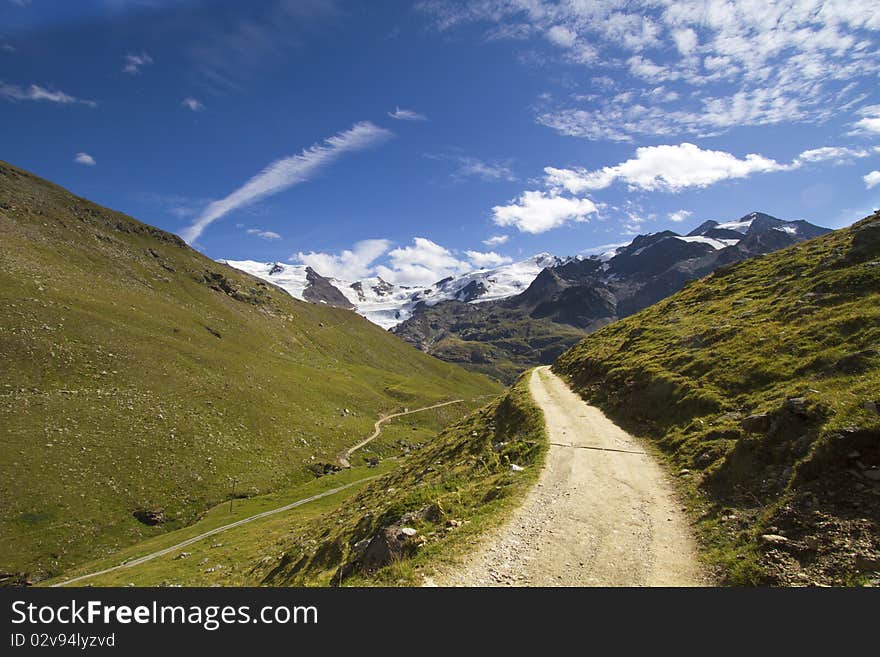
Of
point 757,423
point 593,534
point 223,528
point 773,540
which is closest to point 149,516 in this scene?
point 223,528

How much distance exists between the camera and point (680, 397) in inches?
1065

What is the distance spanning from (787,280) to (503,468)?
39.8m

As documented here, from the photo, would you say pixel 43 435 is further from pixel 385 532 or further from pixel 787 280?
pixel 787 280

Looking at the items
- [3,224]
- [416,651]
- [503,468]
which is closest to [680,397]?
[503,468]

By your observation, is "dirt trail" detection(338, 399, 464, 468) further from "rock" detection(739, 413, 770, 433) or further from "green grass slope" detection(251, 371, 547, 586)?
"rock" detection(739, 413, 770, 433)

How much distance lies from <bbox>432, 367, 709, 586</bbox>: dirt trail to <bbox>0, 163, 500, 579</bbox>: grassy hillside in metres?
61.3

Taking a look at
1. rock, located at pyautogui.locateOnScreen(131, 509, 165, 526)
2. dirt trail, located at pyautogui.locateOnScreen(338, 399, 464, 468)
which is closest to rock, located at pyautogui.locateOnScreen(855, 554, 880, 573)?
rock, located at pyautogui.locateOnScreen(131, 509, 165, 526)

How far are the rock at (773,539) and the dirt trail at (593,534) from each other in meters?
1.94

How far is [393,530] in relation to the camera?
16.0m

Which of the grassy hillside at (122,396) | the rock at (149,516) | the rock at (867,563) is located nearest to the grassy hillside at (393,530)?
the rock at (149,516)

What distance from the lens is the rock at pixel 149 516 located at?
190 ft

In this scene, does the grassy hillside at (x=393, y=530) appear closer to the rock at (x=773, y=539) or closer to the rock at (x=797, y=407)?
the rock at (x=773, y=539)

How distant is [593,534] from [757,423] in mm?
10343

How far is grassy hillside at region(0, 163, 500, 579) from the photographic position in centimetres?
5503
